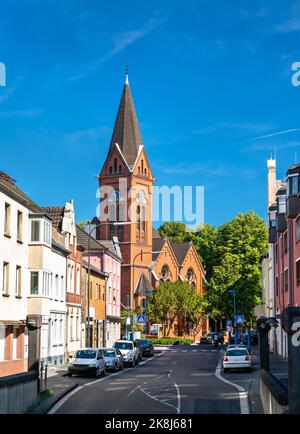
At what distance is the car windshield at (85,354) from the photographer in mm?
36741

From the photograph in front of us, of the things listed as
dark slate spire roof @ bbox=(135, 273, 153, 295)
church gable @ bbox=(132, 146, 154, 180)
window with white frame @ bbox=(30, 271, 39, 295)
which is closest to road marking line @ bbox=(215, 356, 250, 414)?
window with white frame @ bbox=(30, 271, 39, 295)

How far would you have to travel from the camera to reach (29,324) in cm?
2442

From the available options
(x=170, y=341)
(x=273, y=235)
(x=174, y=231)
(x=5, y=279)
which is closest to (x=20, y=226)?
(x=5, y=279)

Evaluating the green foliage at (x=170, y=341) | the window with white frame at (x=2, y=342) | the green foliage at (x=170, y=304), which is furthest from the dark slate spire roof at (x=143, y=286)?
the window with white frame at (x=2, y=342)

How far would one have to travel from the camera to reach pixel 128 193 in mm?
103000

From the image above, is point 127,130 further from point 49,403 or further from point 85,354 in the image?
point 49,403

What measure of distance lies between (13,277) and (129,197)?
66.5 metres

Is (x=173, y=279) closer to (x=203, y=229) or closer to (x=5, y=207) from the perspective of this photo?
(x=203, y=229)

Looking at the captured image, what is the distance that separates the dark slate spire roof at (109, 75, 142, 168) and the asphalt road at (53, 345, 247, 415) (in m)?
69.0

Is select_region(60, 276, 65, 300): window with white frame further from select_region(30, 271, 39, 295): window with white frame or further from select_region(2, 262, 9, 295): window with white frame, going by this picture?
select_region(2, 262, 9, 295): window with white frame

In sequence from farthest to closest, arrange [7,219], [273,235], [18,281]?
[273,235] < [18,281] < [7,219]

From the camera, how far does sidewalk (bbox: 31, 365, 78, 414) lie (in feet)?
71.7

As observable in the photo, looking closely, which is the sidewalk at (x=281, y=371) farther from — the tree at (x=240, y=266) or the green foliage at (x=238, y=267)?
the tree at (x=240, y=266)
